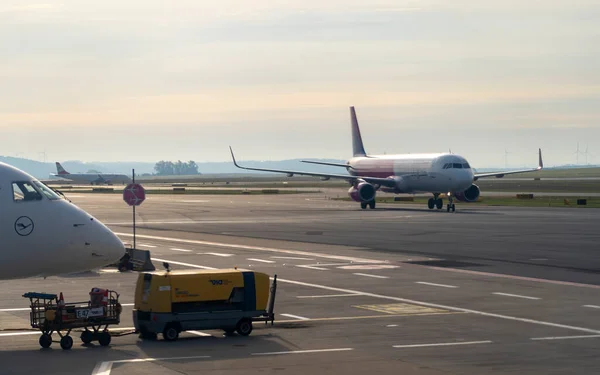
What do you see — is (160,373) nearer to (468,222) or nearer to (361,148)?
(468,222)

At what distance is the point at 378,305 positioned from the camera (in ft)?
95.2

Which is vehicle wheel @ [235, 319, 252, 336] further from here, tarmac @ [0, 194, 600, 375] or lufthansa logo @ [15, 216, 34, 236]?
lufthansa logo @ [15, 216, 34, 236]

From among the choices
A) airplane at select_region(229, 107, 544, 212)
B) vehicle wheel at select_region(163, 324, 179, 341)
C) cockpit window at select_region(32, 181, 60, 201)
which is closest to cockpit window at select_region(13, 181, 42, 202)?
cockpit window at select_region(32, 181, 60, 201)

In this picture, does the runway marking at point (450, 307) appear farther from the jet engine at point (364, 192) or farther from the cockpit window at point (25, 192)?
the jet engine at point (364, 192)

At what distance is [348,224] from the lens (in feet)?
227

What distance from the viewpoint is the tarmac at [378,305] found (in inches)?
799

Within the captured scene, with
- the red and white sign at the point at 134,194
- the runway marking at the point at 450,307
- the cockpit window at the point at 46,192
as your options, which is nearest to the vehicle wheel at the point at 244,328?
the cockpit window at the point at 46,192

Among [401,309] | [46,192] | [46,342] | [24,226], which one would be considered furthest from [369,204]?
[24,226]

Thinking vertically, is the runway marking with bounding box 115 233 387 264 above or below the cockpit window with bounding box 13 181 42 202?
below

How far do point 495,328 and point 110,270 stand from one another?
2041cm

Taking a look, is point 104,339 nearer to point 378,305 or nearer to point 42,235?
point 42,235

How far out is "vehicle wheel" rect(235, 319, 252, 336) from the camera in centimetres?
2383

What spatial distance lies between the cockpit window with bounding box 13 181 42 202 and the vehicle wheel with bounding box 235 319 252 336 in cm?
564

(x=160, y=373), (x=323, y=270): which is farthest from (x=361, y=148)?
(x=160, y=373)
